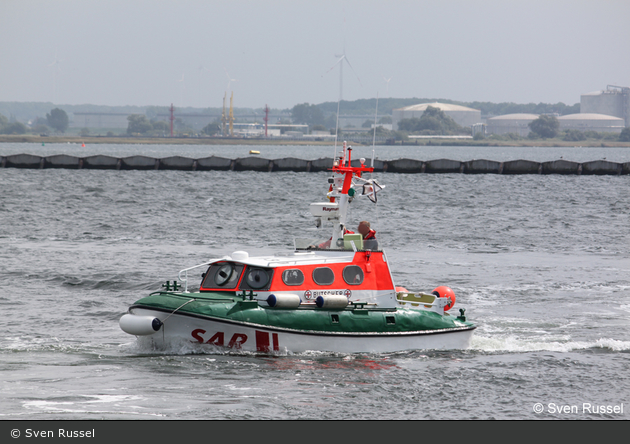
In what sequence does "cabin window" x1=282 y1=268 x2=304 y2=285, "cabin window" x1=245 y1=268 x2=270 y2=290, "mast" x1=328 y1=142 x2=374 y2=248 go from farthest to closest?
"mast" x1=328 y1=142 x2=374 y2=248 < "cabin window" x1=282 y1=268 x2=304 y2=285 < "cabin window" x1=245 y1=268 x2=270 y2=290

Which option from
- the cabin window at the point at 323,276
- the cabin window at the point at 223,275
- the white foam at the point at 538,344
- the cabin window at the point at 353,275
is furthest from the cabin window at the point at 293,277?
the white foam at the point at 538,344

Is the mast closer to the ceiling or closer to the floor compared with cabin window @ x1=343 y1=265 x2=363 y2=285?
closer to the ceiling

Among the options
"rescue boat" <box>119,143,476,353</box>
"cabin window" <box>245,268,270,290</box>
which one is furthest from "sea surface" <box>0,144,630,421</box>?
"cabin window" <box>245,268,270,290</box>

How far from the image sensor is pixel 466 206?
192 feet

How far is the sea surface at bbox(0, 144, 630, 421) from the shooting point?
1418 centimetres

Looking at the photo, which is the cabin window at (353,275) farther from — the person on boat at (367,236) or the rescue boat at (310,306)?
the person on boat at (367,236)

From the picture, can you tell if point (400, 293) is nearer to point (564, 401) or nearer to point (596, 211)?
point (564, 401)

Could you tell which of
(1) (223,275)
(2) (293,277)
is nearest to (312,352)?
(2) (293,277)

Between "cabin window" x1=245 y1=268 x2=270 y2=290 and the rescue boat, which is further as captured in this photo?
"cabin window" x1=245 y1=268 x2=270 y2=290

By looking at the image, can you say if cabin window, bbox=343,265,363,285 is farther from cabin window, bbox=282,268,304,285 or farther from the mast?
cabin window, bbox=282,268,304,285

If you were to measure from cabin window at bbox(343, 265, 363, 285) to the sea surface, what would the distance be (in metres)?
1.85

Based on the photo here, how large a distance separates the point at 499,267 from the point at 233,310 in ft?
59.1

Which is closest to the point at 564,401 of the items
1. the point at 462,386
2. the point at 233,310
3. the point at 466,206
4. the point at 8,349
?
the point at 462,386

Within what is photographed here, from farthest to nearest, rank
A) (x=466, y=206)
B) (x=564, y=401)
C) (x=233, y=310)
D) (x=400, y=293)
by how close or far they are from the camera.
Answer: (x=466, y=206)
(x=400, y=293)
(x=233, y=310)
(x=564, y=401)
